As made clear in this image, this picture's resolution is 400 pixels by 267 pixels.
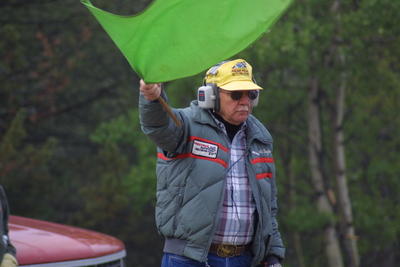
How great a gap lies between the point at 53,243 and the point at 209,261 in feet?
5.78

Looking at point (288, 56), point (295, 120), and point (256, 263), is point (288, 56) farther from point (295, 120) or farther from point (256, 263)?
point (256, 263)

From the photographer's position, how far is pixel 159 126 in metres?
4.43

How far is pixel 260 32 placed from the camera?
4.30 meters

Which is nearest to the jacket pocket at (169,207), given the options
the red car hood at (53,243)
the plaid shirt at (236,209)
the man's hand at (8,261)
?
the plaid shirt at (236,209)

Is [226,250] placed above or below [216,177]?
below

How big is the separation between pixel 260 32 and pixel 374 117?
941cm

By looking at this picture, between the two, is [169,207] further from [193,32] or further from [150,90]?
[193,32]

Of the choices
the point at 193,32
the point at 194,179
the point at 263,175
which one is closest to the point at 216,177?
the point at 194,179

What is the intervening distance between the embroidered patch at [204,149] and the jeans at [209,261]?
54 cm

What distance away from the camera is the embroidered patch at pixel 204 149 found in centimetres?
461

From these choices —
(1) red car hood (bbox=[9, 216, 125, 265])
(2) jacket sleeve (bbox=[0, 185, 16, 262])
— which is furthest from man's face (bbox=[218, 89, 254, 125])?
(1) red car hood (bbox=[9, 216, 125, 265])

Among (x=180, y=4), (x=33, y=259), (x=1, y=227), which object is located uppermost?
(x=180, y=4)

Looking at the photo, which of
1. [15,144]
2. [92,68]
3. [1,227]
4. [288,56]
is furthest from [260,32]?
[92,68]

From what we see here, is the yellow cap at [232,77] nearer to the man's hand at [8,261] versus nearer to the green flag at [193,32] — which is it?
the green flag at [193,32]
